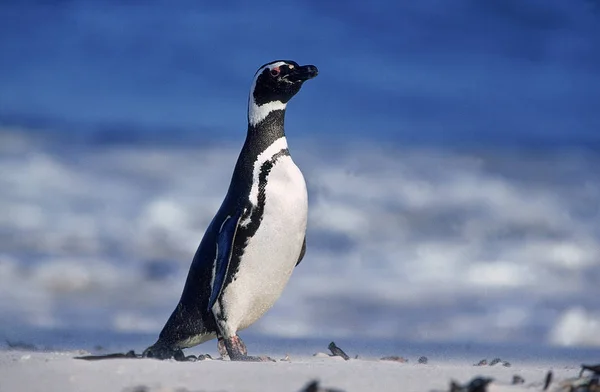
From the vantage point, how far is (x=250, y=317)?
6730 millimetres

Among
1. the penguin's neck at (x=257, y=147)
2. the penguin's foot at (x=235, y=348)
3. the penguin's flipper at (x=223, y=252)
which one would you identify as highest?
the penguin's neck at (x=257, y=147)

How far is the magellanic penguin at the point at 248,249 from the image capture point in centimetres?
654

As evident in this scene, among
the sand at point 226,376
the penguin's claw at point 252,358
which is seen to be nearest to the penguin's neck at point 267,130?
the penguin's claw at point 252,358

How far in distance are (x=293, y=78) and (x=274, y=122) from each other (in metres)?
0.39

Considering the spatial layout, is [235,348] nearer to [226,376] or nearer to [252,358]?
[252,358]

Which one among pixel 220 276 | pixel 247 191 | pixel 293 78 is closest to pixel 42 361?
pixel 220 276

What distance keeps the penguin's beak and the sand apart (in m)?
2.68

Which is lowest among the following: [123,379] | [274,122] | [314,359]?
[123,379]

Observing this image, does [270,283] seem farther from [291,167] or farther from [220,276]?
[291,167]

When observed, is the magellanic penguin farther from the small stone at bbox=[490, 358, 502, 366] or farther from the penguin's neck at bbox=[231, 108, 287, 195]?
the small stone at bbox=[490, 358, 502, 366]

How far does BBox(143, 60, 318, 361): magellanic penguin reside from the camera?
6.54 m

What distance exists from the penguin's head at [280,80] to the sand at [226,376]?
8.51 feet

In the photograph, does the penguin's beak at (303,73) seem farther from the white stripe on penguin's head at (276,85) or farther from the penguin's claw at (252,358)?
the penguin's claw at (252,358)

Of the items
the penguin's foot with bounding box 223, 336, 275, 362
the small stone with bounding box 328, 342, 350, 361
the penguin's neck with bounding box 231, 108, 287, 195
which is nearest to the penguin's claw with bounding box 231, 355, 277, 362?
the penguin's foot with bounding box 223, 336, 275, 362
